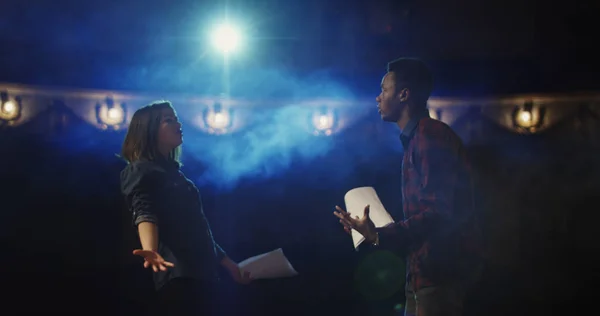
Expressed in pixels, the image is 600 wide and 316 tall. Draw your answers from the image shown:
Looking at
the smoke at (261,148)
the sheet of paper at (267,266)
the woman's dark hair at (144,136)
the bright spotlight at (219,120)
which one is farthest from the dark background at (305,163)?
the woman's dark hair at (144,136)

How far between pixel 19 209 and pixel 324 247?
4.89m

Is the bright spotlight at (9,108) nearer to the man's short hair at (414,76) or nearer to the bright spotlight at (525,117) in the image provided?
the man's short hair at (414,76)

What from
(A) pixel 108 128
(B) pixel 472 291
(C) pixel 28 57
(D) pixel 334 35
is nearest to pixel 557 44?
(D) pixel 334 35

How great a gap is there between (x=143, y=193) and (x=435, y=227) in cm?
135

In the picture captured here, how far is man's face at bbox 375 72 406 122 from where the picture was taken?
247 cm

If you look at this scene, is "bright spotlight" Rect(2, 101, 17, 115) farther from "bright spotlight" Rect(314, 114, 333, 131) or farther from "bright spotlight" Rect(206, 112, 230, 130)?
"bright spotlight" Rect(314, 114, 333, 131)

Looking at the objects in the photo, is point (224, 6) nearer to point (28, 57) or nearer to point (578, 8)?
point (28, 57)

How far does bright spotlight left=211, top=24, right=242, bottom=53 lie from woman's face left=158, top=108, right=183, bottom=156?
5570mm

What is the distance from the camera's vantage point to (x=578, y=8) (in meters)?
7.76

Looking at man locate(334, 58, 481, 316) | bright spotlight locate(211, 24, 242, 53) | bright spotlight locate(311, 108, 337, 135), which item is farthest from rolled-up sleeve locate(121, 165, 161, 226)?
bright spotlight locate(311, 108, 337, 135)

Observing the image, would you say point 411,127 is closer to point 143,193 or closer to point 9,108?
point 143,193

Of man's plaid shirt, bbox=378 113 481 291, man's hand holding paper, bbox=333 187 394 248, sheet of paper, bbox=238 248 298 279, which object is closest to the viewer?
man's plaid shirt, bbox=378 113 481 291

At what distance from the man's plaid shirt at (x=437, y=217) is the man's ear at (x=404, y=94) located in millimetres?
263

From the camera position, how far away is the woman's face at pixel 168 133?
250 cm
